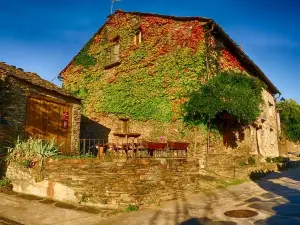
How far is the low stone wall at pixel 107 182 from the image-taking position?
27.8ft

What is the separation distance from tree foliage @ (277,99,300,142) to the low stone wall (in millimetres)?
23486

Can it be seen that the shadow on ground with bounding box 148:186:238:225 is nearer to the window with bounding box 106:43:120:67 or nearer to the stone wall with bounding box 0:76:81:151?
the stone wall with bounding box 0:76:81:151

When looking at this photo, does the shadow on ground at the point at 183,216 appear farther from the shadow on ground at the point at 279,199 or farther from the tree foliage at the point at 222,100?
the tree foliage at the point at 222,100

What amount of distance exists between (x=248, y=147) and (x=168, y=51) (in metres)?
7.65

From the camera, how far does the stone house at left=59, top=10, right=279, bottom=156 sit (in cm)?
1502

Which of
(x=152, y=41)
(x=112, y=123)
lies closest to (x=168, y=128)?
(x=112, y=123)

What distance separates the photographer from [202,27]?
1512 cm

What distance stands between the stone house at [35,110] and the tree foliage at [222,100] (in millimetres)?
6065

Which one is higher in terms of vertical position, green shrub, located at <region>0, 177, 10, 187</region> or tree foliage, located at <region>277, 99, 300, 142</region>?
tree foliage, located at <region>277, 99, 300, 142</region>

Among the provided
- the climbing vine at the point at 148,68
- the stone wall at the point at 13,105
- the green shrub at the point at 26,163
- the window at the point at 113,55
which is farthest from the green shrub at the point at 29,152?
the window at the point at 113,55

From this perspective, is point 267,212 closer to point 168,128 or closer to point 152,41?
point 168,128

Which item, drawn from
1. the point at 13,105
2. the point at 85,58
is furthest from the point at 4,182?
the point at 85,58

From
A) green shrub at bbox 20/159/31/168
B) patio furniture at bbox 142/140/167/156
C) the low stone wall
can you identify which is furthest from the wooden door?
patio furniture at bbox 142/140/167/156

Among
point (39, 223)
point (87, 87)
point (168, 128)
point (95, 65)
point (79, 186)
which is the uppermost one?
point (95, 65)
